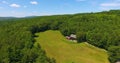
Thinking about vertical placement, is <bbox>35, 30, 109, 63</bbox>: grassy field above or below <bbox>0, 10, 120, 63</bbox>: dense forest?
below

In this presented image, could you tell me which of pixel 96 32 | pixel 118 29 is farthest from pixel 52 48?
pixel 118 29

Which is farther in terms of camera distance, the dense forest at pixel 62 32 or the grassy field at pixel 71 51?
the grassy field at pixel 71 51

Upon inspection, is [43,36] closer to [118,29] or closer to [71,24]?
[71,24]

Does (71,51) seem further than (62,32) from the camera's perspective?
No

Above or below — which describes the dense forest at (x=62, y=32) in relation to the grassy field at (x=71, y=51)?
above

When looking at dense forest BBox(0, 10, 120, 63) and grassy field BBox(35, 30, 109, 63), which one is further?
grassy field BBox(35, 30, 109, 63)
